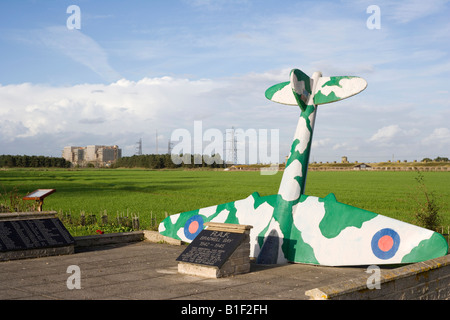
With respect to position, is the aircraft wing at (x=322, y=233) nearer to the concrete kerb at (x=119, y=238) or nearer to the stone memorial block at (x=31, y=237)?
the concrete kerb at (x=119, y=238)

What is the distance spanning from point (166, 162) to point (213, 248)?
139m

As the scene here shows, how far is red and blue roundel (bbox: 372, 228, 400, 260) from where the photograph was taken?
1116cm

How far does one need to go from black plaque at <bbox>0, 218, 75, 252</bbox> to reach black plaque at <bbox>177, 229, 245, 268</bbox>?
14.5ft

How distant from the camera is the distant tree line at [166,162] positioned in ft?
458

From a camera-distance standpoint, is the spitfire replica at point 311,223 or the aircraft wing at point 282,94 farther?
the aircraft wing at point 282,94

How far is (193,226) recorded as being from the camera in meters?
14.7

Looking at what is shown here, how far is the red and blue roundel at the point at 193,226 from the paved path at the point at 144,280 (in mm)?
896

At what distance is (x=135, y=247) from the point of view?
1552cm

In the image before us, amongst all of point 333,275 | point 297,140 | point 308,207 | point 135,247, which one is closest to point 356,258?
point 333,275

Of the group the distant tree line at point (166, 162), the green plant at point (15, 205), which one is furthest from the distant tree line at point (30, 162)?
the green plant at point (15, 205)

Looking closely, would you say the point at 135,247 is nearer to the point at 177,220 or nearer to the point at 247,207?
the point at 177,220

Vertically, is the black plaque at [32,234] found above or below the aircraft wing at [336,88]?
below
